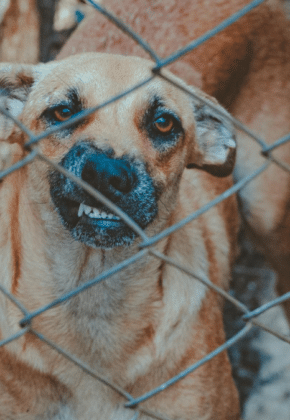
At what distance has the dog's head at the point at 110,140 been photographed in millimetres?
1833

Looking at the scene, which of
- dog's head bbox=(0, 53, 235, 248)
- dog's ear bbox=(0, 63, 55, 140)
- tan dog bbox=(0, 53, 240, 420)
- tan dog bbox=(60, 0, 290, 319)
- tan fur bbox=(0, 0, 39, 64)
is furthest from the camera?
tan fur bbox=(0, 0, 39, 64)

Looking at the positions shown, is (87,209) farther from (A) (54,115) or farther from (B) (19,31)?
(B) (19,31)

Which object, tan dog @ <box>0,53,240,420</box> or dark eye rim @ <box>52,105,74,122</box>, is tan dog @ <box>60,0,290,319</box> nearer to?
tan dog @ <box>0,53,240,420</box>

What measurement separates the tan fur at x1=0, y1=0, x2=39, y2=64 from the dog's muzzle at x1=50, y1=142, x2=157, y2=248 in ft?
7.52

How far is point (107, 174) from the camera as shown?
1705 mm

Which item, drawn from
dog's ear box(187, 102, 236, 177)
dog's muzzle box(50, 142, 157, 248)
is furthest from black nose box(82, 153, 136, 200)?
dog's ear box(187, 102, 236, 177)

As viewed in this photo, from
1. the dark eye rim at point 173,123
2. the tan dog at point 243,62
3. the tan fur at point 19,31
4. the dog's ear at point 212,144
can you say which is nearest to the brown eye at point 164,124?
the dark eye rim at point 173,123

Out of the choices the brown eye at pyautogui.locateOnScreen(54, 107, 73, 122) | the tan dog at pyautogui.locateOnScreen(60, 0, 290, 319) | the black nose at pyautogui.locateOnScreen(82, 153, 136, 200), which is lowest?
the tan dog at pyautogui.locateOnScreen(60, 0, 290, 319)

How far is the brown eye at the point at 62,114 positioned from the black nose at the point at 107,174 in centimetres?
42

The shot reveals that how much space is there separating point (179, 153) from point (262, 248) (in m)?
1.45

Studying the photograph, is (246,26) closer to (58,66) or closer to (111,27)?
(111,27)

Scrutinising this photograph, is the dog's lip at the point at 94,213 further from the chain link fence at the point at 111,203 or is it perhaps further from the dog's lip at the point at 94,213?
the chain link fence at the point at 111,203

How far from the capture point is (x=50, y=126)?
213 cm

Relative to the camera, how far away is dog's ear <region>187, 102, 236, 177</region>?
8.15 feet
